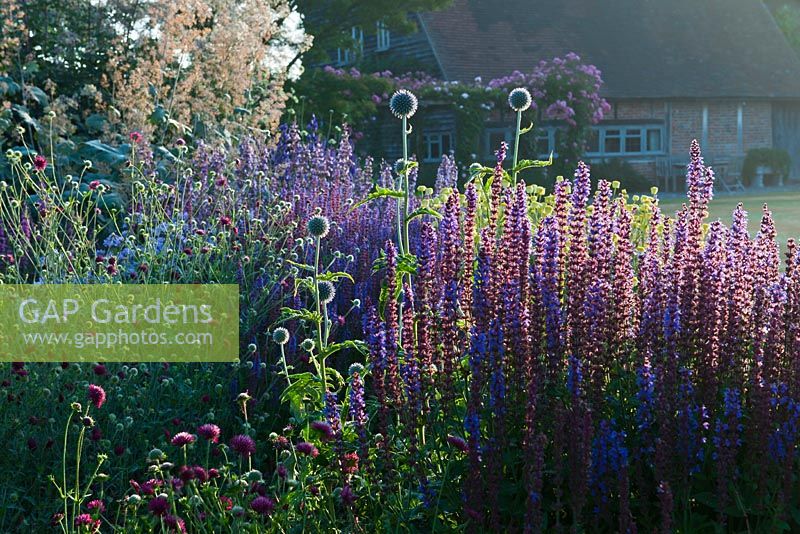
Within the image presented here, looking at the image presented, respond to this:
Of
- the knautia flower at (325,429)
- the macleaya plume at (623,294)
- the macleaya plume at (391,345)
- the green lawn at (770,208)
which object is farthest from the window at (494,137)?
the knautia flower at (325,429)

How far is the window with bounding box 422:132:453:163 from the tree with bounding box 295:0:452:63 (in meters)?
3.99

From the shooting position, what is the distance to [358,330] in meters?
5.87

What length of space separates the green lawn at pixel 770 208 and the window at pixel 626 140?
4068mm

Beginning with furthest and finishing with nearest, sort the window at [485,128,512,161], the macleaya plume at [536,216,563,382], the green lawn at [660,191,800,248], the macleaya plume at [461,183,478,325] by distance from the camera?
the window at [485,128,512,161] → the green lawn at [660,191,800,248] → the macleaya plume at [461,183,478,325] → the macleaya plume at [536,216,563,382]

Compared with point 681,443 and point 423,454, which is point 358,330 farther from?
point 681,443

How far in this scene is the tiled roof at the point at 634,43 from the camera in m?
27.0

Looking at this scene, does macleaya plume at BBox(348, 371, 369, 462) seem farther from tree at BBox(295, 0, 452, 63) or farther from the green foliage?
the green foliage

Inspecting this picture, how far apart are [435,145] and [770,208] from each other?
10.3m

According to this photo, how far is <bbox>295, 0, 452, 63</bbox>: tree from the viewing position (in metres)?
21.0

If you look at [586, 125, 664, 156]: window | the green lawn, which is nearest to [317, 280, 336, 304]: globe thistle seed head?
the green lawn

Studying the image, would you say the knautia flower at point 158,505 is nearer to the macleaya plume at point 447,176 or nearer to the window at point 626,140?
the macleaya plume at point 447,176

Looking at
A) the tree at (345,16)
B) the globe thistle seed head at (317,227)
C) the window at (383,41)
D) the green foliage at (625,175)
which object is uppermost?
the window at (383,41)

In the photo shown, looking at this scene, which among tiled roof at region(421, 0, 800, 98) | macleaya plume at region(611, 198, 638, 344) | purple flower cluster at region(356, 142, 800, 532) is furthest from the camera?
tiled roof at region(421, 0, 800, 98)

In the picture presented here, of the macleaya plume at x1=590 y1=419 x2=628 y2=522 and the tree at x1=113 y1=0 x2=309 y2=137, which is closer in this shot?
the macleaya plume at x1=590 y1=419 x2=628 y2=522
